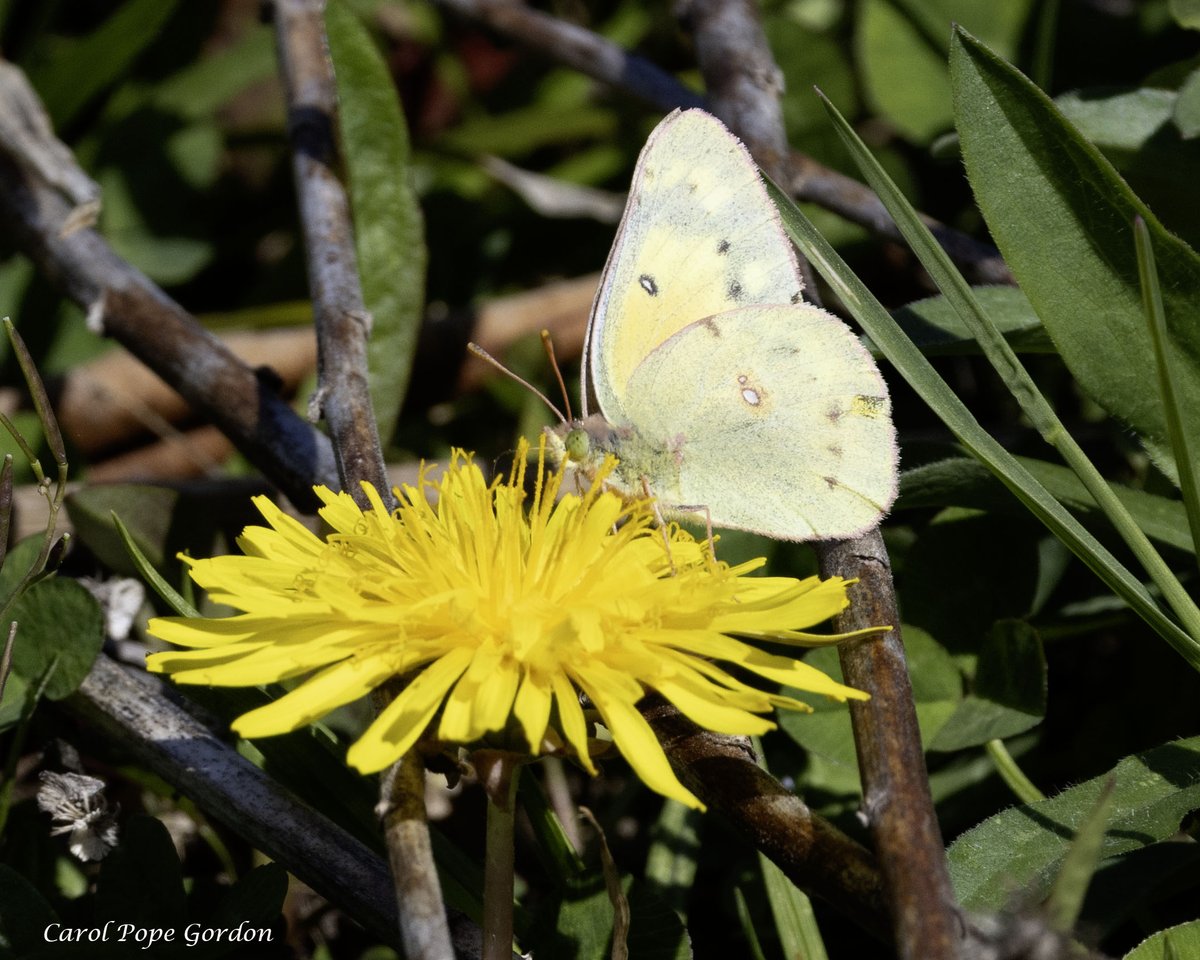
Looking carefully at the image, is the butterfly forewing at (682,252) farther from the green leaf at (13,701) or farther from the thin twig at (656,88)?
the green leaf at (13,701)

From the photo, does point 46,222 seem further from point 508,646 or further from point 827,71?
point 827,71

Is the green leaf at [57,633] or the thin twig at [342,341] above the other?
the thin twig at [342,341]

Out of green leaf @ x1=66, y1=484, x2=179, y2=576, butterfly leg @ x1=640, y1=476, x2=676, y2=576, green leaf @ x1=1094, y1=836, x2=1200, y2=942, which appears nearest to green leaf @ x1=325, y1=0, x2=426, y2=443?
green leaf @ x1=66, y1=484, x2=179, y2=576

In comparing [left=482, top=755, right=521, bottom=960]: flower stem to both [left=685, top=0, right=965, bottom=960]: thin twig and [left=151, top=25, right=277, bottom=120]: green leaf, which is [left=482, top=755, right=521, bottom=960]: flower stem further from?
[left=151, top=25, right=277, bottom=120]: green leaf

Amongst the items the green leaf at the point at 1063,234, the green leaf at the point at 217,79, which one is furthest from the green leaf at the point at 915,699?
the green leaf at the point at 217,79

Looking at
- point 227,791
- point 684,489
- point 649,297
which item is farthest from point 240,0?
point 227,791

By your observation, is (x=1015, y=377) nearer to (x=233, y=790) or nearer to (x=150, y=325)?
(x=233, y=790)

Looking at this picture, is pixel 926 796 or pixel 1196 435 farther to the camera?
pixel 1196 435
